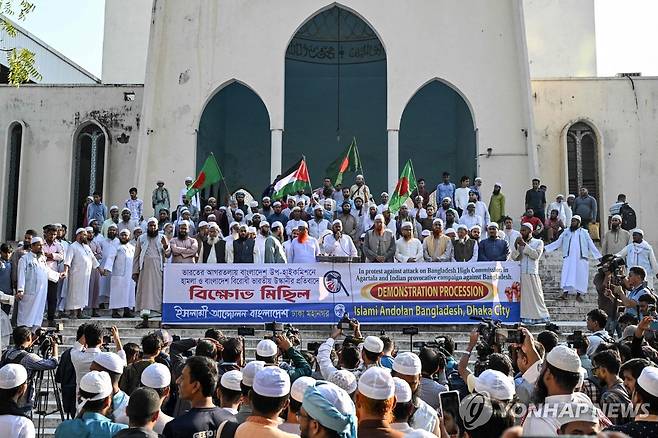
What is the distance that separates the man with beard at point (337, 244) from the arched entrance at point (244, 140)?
11.2 metres

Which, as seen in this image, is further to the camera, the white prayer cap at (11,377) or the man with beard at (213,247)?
the man with beard at (213,247)

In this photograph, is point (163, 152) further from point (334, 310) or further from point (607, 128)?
point (607, 128)

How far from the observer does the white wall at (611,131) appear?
1942 cm

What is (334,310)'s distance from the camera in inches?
449

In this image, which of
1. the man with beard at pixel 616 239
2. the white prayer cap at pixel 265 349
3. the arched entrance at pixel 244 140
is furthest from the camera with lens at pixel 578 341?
the arched entrance at pixel 244 140

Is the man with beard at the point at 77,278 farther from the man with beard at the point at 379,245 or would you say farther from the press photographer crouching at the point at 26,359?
the press photographer crouching at the point at 26,359

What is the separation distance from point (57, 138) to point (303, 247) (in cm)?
1029

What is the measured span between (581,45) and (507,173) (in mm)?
7797

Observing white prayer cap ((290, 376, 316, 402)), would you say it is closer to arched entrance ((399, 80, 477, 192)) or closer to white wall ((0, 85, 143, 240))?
white wall ((0, 85, 143, 240))

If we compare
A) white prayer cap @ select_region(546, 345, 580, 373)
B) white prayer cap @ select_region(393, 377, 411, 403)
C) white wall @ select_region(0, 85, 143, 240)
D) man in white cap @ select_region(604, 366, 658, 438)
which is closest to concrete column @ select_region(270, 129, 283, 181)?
white wall @ select_region(0, 85, 143, 240)

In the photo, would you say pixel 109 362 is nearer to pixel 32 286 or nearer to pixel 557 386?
pixel 557 386

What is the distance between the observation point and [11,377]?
458 cm

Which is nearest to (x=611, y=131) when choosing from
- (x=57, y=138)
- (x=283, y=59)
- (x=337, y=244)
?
(x=283, y=59)

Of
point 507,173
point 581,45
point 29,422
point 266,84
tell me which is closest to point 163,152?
point 266,84
